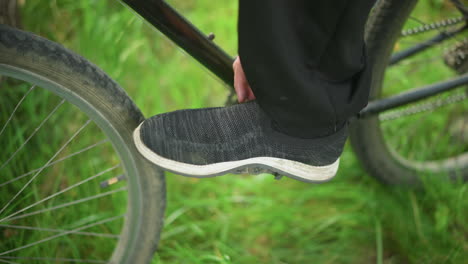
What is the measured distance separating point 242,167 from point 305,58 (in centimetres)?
32

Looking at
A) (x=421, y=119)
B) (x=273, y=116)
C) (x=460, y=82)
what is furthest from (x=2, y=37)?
(x=421, y=119)

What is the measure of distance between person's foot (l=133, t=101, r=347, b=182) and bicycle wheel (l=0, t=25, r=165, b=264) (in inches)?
4.7

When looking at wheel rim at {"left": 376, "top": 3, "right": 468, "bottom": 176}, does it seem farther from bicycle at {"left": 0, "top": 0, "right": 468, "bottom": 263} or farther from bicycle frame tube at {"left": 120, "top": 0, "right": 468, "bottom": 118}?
bicycle frame tube at {"left": 120, "top": 0, "right": 468, "bottom": 118}

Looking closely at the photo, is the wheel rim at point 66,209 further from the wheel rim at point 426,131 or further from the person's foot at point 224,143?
the wheel rim at point 426,131

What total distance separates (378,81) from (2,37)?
1.14 metres

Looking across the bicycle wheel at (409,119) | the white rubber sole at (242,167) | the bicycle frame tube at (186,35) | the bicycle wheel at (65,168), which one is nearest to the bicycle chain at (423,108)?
the bicycle wheel at (409,119)

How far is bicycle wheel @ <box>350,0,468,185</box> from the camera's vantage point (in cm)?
114

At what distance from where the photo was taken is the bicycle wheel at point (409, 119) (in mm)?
1142

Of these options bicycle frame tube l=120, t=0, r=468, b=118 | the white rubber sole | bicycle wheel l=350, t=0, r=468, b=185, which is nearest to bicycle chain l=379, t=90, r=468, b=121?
bicycle wheel l=350, t=0, r=468, b=185

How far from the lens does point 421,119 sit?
5.53 feet

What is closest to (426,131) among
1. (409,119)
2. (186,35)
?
(409,119)

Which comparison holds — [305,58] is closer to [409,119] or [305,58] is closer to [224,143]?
[224,143]

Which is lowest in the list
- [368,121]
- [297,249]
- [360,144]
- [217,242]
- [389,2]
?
[297,249]

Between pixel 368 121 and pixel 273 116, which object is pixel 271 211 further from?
pixel 273 116
